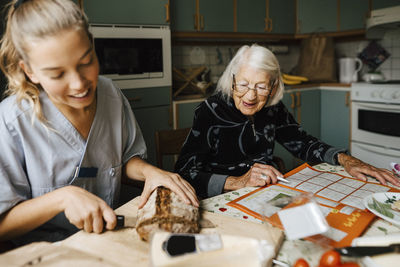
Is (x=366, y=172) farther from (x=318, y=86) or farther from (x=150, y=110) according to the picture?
(x=318, y=86)

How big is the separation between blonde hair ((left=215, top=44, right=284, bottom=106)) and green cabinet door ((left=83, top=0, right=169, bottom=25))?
131 cm

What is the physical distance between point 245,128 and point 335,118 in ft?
7.86

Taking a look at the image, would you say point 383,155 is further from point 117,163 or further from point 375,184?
point 117,163

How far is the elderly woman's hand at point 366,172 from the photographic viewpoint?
3.75 ft

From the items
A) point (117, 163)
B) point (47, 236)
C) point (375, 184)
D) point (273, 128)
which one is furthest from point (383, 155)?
point (47, 236)

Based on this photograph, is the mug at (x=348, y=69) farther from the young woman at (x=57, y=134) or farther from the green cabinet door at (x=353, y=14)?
the young woman at (x=57, y=134)

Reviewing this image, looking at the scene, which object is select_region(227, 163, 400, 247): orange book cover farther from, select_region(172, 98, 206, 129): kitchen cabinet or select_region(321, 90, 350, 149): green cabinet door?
select_region(321, 90, 350, 149): green cabinet door

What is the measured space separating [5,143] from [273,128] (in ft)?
3.66

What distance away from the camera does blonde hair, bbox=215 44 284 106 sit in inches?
55.9

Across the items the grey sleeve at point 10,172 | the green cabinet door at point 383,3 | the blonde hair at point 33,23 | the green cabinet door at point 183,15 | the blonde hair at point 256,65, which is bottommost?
the grey sleeve at point 10,172

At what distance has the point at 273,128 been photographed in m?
1.63

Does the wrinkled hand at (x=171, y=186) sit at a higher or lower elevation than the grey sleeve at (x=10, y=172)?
lower

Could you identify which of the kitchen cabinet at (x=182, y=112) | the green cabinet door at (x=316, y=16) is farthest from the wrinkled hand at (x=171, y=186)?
the green cabinet door at (x=316, y=16)

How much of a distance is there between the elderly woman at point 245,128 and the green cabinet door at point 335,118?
2096 mm
